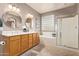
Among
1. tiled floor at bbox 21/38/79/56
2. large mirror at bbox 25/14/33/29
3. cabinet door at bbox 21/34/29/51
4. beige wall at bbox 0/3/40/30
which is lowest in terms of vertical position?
tiled floor at bbox 21/38/79/56

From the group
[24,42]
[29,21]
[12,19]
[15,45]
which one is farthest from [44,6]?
[15,45]

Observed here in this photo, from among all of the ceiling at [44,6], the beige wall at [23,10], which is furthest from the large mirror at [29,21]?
the ceiling at [44,6]

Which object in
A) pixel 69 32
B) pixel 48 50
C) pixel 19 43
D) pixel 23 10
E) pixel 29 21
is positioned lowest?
pixel 48 50

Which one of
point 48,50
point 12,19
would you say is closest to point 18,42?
point 12,19

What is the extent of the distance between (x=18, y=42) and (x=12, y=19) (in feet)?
1.22

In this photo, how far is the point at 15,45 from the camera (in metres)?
1.94

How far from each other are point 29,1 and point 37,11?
0.20m

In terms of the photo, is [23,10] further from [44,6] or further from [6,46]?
[6,46]

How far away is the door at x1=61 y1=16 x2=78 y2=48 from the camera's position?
1939 mm

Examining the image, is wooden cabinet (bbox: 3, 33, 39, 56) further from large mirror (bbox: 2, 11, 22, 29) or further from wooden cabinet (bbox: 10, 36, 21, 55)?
large mirror (bbox: 2, 11, 22, 29)

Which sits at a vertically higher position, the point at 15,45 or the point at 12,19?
the point at 12,19

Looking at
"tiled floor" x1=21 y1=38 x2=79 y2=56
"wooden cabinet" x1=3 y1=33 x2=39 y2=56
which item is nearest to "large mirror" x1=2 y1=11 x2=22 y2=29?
"wooden cabinet" x1=3 y1=33 x2=39 y2=56

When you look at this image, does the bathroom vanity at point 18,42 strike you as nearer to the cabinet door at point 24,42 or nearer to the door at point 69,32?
the cabinet door at point 24,42

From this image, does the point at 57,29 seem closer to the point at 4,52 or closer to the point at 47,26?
the point at 47,26
